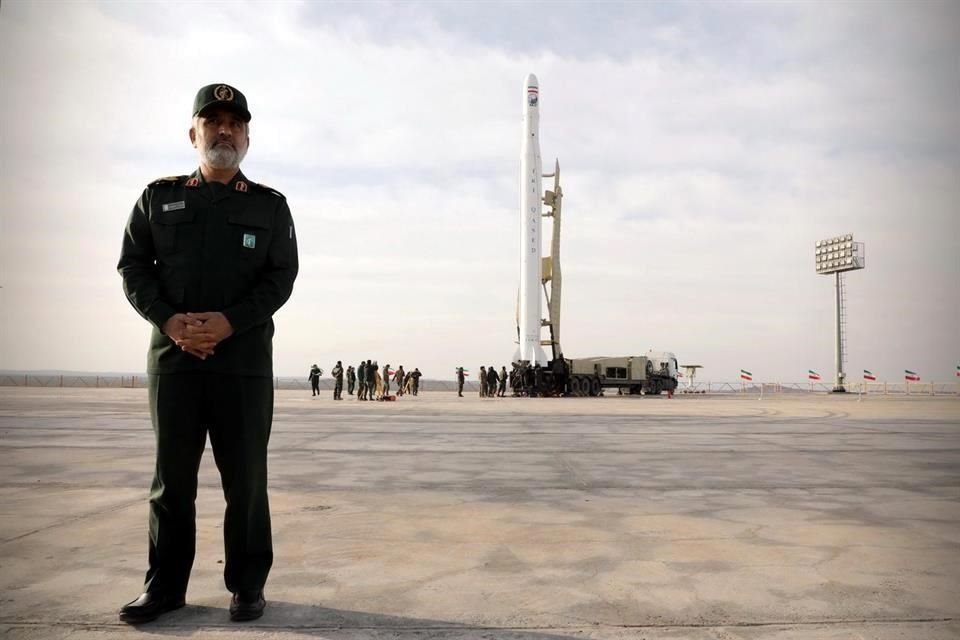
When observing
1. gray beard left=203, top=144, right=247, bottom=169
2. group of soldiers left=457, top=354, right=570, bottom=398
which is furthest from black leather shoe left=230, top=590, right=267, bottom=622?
group of soldiers left=457, top=354, right=570, bottom=398

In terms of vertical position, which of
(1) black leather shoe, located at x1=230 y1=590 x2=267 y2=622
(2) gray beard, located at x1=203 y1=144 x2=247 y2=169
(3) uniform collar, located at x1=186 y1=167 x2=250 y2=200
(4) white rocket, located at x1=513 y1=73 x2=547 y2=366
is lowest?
(1) black leather shoe, located at x1=230 y1=590 x2=267 y2=622

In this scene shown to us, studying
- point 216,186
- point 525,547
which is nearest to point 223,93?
point 216,186

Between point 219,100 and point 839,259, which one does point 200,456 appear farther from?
point 839,259

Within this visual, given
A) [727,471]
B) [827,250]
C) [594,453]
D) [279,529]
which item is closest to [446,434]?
[594,453]

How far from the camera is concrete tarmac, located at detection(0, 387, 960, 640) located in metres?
2.55

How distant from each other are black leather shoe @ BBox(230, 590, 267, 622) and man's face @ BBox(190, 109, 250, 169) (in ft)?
5.78

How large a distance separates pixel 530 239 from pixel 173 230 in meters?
31.9

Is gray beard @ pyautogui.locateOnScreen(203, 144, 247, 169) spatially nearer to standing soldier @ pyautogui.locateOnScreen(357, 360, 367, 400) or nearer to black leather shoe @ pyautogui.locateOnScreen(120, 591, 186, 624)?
black leather shoe @ pyautogui.locateOnScreen(120, 591, 186, 624)

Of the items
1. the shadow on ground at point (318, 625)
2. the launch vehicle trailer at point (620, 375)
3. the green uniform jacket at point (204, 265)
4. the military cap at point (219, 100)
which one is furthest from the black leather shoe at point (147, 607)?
the launch vehicle trailer at point (620, 375)

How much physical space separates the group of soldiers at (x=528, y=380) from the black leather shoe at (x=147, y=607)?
29.5 metres

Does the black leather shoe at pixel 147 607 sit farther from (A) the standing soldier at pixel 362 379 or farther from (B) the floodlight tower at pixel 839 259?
(B) the floodlight tower at pixel 839 259

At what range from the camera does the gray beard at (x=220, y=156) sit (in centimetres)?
294

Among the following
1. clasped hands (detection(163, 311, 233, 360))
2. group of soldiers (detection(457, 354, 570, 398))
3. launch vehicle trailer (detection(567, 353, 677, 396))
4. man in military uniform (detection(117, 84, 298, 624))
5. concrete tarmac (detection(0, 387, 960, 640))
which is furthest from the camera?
launch vehicle trailer (detection(567, 353, 677, 396))

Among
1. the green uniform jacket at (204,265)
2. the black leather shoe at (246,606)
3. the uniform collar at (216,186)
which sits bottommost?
the black leather shoe at (246,606)
